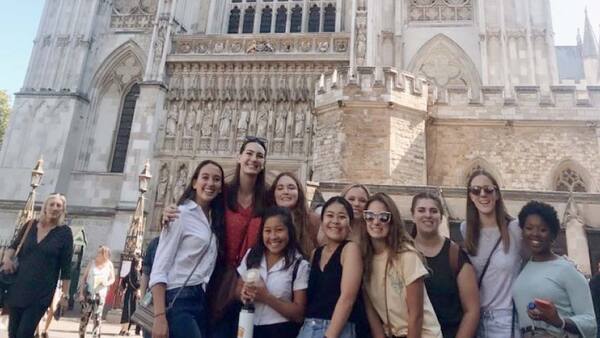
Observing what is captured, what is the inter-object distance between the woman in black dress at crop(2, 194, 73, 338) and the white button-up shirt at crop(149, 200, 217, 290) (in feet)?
5.93

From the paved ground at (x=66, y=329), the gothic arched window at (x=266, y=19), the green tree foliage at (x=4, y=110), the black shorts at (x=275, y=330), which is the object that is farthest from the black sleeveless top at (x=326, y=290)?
the green tree foliage at (x=4, y=110)

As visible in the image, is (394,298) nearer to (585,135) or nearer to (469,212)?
(469,212)

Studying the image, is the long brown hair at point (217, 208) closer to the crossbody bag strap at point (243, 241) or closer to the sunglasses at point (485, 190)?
the crossbody bag strap at point (243, 241)

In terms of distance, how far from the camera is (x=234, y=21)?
2038 centimetres

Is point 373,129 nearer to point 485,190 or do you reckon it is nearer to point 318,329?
point 485,190

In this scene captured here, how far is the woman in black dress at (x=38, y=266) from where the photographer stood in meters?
3.86

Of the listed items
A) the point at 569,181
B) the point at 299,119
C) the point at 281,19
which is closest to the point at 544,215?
the point at 569,181

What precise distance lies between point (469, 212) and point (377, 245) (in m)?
0.75

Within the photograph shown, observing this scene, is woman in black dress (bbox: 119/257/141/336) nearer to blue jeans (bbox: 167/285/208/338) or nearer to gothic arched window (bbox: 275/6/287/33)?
blue jeans (bbox: 167/285/208/338)

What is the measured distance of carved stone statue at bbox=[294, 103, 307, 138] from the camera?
16625mm

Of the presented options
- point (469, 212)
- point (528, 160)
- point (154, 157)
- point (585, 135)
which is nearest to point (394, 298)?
point (469, 212)

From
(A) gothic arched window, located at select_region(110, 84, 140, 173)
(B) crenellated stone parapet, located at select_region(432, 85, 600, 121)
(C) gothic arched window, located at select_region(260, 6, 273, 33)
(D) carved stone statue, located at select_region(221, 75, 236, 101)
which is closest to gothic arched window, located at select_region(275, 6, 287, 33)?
(C) gothic arched window, located at select_region(260, 6, 273, 33)

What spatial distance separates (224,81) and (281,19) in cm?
441

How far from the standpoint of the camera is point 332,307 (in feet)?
8.72
